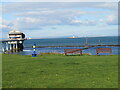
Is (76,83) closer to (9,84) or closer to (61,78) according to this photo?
(61,78)

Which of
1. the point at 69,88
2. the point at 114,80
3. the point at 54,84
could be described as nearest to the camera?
the point at 69,88

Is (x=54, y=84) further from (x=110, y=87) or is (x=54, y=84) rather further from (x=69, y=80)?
(x=110, y=87)

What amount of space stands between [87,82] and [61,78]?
148 cm

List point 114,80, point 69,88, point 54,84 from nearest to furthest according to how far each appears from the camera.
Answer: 1. point 69,88
2. point 54,84
3. point 114,80

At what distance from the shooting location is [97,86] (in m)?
9.40

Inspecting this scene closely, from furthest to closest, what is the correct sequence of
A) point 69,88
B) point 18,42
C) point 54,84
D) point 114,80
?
point 18,42 < point 114,80 < point 54,84 < point 69,88

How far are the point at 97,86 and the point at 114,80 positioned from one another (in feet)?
5.05

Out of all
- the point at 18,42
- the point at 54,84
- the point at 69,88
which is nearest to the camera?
the point at 69,88

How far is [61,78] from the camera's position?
1122 centimetres

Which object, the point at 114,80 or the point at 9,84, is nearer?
the point at 9,84

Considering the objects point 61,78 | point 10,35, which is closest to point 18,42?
point 10,35

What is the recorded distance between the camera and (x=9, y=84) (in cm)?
997

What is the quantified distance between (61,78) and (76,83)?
4.43 ft

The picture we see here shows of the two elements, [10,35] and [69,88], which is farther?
[10,35]
